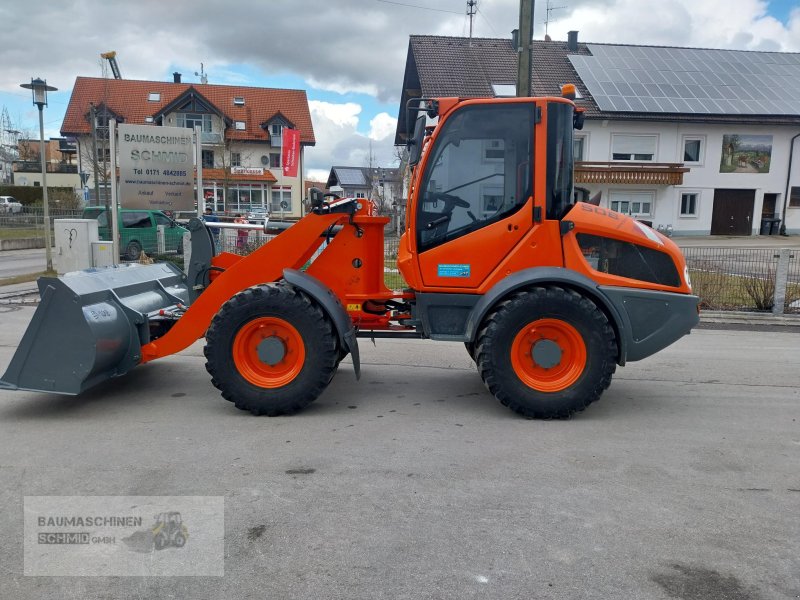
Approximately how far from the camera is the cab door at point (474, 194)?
5160 mm

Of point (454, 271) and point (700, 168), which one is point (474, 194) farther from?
point (700, 168)

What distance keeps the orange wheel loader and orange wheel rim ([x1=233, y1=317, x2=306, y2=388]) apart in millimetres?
12

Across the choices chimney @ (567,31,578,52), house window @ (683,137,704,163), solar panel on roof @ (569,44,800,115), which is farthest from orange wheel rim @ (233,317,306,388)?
chimney @ (567,31,578,52)

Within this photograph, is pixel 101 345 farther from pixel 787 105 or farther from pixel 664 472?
pixel 787 105

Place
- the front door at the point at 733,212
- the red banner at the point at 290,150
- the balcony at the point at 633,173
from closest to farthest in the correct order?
1. the red banner at the point at 290,150
2. the balcony at the point at 633,173
3. the front door at the point at 733,212

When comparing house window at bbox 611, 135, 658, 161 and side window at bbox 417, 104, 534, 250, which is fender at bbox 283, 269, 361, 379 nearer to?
side window at bbox 417, 104, 534, 250

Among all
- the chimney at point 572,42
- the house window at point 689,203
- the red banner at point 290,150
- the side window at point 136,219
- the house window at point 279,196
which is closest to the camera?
the side window at point 136,219

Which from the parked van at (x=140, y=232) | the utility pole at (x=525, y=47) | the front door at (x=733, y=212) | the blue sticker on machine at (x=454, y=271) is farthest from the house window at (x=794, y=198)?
→ the blue sticker on machine at (x=454, y=271)

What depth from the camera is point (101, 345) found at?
4.98 m

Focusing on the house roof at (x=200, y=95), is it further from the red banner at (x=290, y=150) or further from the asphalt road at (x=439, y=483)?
the asphalt road at (x=439, y=483)

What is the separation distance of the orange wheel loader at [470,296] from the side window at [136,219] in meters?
16.0

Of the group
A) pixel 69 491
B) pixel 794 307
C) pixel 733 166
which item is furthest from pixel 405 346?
pixel 733 166

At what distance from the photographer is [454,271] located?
210 inches

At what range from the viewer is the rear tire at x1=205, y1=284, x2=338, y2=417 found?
5062 millimetres
